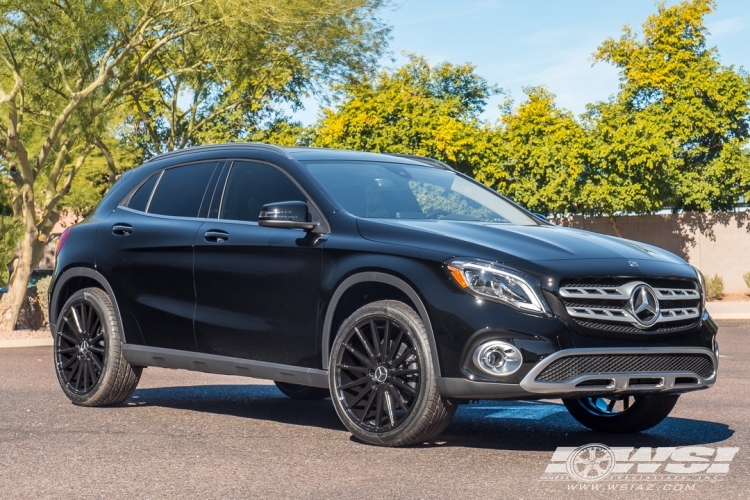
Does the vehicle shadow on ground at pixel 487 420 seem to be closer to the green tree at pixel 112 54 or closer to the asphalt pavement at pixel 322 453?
the asphalt pavement at pixel 322 453

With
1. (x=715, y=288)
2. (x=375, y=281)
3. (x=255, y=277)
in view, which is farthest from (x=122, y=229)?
(x=715, y=288)

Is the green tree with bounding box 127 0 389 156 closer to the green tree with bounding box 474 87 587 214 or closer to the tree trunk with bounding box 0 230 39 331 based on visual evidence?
the tree trunk with bounding box 0 230 39 331

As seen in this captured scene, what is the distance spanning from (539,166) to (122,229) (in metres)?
26.1

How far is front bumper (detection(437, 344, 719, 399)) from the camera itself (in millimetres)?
6234

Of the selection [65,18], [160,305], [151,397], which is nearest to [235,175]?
[160,305]

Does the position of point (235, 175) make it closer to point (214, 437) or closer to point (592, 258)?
point (214, 437)

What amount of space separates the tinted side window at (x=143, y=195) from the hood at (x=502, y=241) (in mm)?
2455

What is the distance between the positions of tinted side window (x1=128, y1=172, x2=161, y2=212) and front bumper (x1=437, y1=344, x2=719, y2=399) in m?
3.48

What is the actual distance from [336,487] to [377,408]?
1.10 meters

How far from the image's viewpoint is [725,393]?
1007cm

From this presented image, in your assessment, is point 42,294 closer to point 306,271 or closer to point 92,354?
point 92,354

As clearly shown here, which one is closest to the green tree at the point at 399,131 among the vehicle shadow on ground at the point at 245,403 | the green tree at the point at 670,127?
the green tree at the point at 670,127

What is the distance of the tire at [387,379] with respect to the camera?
21.4 feet

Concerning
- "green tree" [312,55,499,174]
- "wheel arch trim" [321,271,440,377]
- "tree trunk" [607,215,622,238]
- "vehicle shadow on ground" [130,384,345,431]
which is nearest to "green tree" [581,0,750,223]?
"tree trunk" [607,215,622,238]
